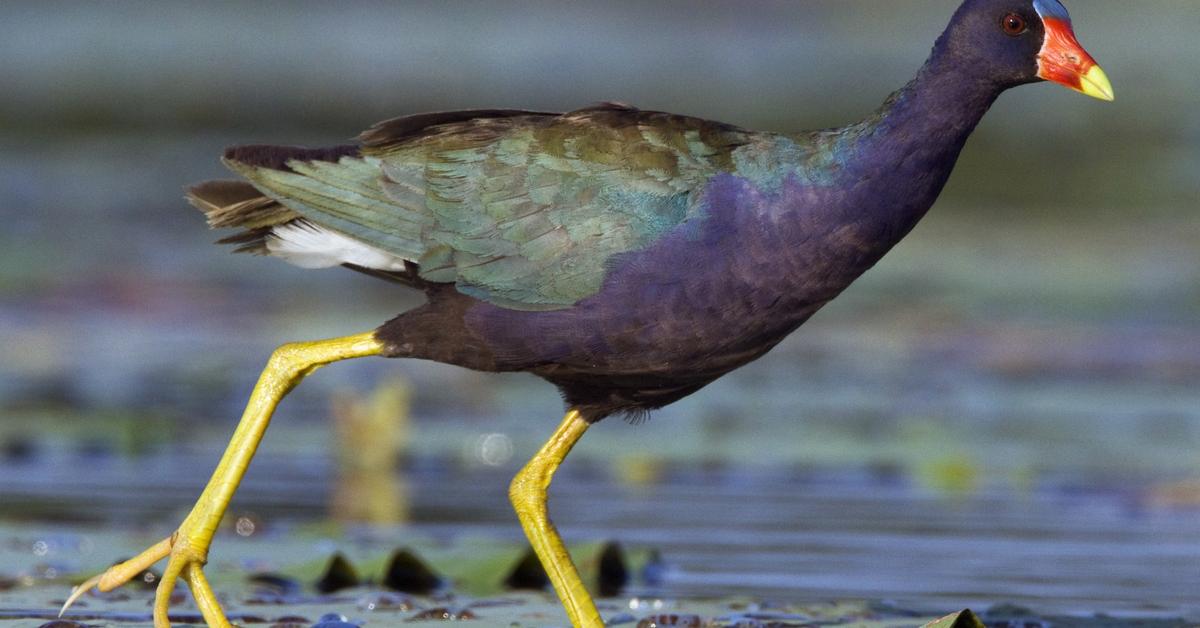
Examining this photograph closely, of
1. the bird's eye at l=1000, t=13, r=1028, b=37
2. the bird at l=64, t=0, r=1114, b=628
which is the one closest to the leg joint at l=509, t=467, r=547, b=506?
the bird at l=64, t=0, r=1114, b=628

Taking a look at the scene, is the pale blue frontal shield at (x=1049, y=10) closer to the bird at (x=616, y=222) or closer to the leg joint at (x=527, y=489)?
the bird at (x=616, y=222)

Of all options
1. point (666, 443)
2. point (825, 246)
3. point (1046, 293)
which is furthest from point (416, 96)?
point (825, 246)

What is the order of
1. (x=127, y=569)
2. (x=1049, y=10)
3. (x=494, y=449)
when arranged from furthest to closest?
1. (x=494, y=449)
2. (x=127, y=569)
3. (x=1049, y=10)

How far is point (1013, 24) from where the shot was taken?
4.62 m

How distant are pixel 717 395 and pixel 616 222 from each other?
12.6 ft

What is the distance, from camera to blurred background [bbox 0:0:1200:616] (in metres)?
6.09

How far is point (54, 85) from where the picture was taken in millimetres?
18234

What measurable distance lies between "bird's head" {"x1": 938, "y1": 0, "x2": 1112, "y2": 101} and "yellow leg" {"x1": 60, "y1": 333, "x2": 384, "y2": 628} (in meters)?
1.48

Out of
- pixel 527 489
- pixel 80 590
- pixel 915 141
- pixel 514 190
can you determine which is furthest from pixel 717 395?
pixel 80 590

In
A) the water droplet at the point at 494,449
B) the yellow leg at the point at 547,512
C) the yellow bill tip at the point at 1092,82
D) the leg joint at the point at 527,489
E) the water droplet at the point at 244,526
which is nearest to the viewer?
the yellow bill tip at the point at 1092,82

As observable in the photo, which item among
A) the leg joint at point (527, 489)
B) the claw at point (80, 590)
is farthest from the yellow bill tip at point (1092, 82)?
the claw at point (80, 590)

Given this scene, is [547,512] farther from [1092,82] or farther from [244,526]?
[1092,82]

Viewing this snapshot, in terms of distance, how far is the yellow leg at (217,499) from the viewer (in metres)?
4.68

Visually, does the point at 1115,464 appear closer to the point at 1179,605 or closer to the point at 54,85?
the point at 1179,605
